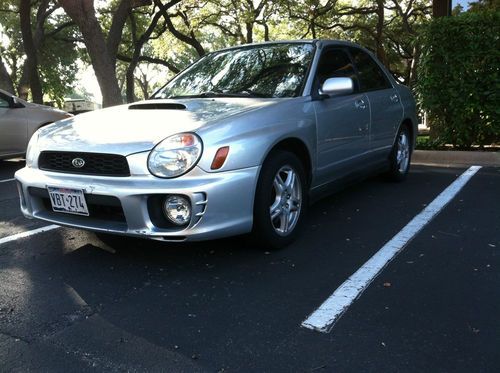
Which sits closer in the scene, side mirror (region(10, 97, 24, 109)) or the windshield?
the windshield

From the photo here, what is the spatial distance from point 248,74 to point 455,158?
471 centimetres

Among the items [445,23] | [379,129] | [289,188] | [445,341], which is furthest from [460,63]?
[445,341]

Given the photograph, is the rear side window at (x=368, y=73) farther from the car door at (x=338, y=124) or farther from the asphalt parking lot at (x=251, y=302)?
the asphalt parking lot at (x=251, y=302)

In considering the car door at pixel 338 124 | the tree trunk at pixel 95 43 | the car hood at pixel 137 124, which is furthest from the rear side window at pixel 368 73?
the tree trunk at pixel 95 43

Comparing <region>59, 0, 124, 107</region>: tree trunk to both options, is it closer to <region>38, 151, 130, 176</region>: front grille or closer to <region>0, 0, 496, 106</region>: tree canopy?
<region>0, 0, 496, 106</region>: tree canopy

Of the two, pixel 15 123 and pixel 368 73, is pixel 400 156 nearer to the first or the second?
pixel 368 73

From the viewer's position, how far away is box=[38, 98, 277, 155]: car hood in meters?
3.25

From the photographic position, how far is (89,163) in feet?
10.9

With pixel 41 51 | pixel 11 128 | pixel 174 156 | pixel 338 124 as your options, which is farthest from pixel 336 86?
pixel 41 51

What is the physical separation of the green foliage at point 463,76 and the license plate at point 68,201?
6.41 m

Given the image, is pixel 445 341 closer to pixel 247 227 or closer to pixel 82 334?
pixel 247 227

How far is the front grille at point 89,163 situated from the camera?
321 centimetres

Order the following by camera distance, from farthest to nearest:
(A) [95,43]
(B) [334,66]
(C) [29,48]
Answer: (C) [29,48] → (A) [95,43] → (B) [334,66]

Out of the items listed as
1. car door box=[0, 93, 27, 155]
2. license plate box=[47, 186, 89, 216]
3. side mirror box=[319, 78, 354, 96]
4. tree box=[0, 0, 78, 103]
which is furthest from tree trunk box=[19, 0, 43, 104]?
side mirror box=[319, 78, 354, 96]
